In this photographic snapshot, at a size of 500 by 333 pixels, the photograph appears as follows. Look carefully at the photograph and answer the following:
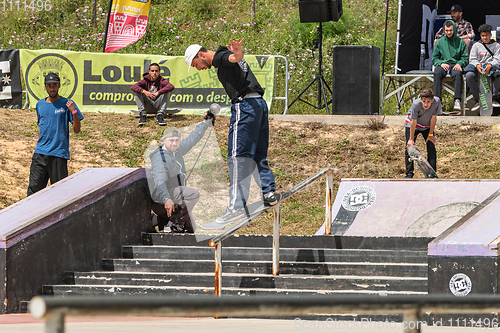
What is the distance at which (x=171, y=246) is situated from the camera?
6.61 metres

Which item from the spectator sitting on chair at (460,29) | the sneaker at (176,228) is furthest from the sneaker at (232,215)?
the spectator sitting on chair at (460,29)

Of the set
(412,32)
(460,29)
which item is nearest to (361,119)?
(412,32)

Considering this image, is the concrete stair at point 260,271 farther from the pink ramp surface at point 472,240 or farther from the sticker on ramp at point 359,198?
the sticker on ramp at point 359,198

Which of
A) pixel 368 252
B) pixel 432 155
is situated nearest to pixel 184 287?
pixel 368 252

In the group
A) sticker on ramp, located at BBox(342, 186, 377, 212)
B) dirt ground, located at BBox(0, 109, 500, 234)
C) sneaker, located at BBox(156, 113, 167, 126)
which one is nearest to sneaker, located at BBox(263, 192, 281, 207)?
sticker on ramp, located at BBox(342, 186, 377, 212)

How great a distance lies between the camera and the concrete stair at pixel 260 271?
17.0 ft

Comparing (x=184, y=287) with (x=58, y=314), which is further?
(x=184, y=287)

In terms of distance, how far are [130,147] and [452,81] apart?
7732 mm

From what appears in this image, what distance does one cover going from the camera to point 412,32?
1491cm

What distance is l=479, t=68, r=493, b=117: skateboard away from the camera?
1252 cm

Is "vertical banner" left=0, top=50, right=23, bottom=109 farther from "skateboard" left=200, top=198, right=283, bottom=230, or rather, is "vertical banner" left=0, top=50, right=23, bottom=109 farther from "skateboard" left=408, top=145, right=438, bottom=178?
"skateboard" left=200, top=198, right=283, bottom=230

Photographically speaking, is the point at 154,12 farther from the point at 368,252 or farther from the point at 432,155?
the point at 368,252

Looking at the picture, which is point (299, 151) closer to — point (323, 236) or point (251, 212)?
point (323, 236)

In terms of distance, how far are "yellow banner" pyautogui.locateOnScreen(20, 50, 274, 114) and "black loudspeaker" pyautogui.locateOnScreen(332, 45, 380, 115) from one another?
2009 mm
